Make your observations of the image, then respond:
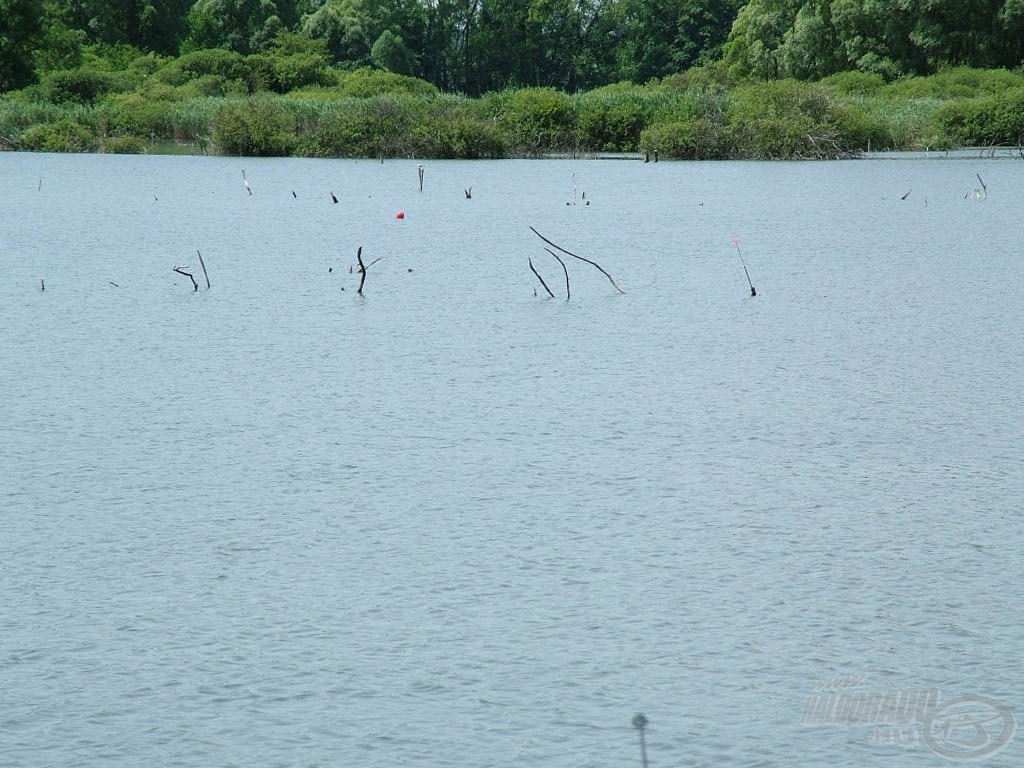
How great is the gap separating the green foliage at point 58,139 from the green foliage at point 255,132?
17.7ft

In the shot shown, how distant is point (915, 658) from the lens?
4.87 meters

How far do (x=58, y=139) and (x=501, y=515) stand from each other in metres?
43.2

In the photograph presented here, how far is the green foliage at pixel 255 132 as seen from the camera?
42.8 meters

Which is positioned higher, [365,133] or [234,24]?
[234,24]

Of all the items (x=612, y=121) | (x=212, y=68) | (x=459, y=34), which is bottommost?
(x=612, y=121)

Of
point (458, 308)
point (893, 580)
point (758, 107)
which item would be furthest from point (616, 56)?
point (893, 580)

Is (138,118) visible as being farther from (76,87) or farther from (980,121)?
(980,121)

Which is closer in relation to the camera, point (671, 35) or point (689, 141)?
point (689, 141)

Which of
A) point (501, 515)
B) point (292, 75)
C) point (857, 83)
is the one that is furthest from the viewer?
point (292, 75)

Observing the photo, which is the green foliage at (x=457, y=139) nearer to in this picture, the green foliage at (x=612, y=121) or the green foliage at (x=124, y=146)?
the green foliage at (x=612, y=121)

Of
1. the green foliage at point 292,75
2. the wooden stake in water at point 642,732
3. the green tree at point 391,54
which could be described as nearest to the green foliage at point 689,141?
the green foliage at point 292,75

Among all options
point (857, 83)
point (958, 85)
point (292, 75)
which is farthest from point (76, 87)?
point (958, 85)

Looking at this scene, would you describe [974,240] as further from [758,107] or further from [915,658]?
[758,107]

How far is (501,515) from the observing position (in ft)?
21.6
